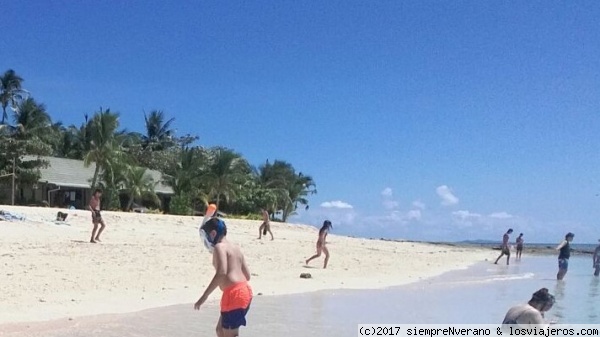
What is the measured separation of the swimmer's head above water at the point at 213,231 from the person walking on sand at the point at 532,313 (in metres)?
2.95

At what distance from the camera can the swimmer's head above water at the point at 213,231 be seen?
18.6 feet

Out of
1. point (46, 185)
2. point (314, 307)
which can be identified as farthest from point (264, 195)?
point (314, 307)

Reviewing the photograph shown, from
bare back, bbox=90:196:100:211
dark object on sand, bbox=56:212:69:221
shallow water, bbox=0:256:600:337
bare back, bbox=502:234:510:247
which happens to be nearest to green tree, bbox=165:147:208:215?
dark object on sand, bbox=56:212:69:221

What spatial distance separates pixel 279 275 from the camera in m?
15.8

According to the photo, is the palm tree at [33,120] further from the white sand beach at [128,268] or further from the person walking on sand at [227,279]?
the person walking on sand at [227,279]

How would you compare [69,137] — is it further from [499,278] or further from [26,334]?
[26,334]


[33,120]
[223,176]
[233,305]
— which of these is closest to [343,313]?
[233,305]

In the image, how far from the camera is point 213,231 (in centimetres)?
567

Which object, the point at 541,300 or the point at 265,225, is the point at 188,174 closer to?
the point at 265,225

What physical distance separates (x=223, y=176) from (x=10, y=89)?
16.1 m

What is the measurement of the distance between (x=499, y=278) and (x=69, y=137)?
38.1 m

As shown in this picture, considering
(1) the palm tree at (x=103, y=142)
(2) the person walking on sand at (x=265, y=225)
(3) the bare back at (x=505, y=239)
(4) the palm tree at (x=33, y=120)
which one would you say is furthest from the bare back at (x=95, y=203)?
(4) the palm tree at (x=33, y=120)

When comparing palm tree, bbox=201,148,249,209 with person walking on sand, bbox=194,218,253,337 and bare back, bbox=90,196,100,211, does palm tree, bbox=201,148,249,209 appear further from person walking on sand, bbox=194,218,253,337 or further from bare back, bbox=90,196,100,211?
person walking on sand, bbox=194,218,253,337

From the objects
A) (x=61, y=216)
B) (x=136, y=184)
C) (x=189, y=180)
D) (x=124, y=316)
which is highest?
(x=189, y=180)
